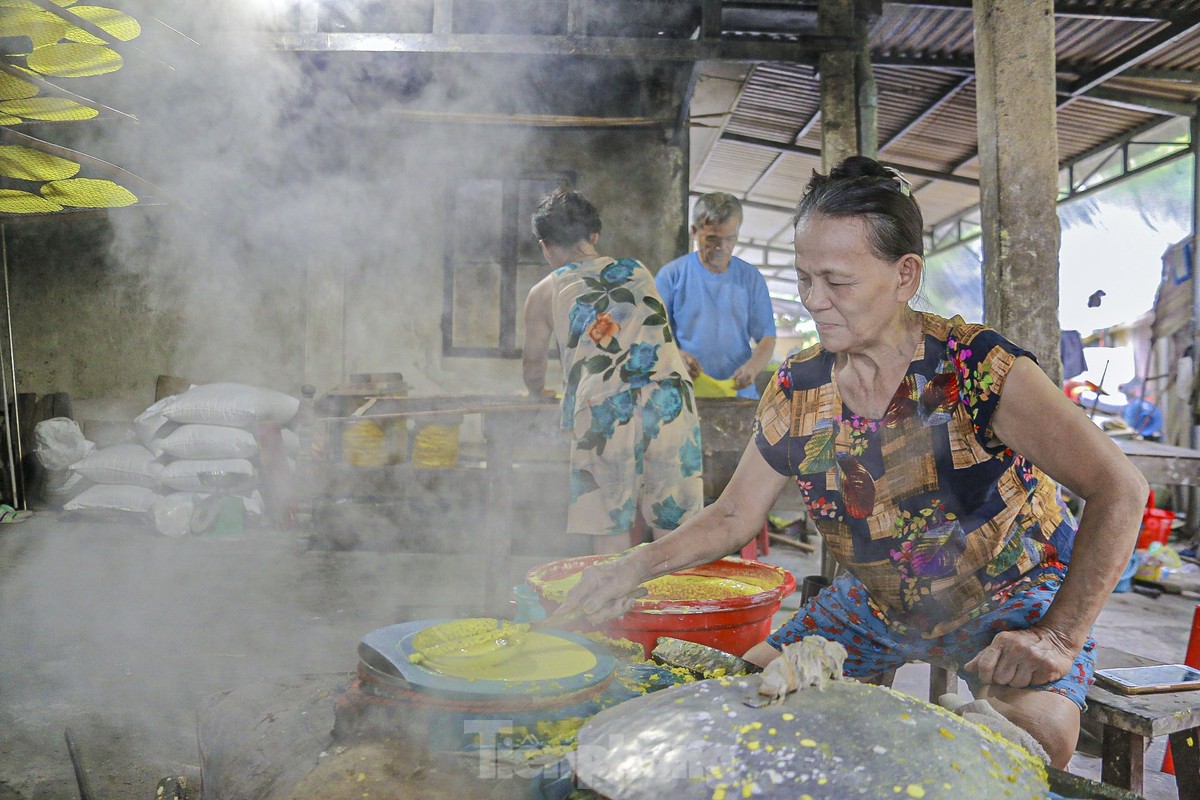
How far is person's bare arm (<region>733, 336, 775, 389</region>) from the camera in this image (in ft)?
15.8

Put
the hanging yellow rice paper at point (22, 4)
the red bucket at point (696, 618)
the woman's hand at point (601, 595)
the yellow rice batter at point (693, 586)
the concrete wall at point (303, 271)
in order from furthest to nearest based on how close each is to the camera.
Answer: the concrete wall at point (303, 271) → the hanging yellow rice paper at point (22, 4) → the yellow rice batter at point (693, 586) → the red bucket at point (696, 618) → the woman's hand at point (601, 595)

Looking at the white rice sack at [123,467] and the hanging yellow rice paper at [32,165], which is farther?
the white rice sack at [123,467]

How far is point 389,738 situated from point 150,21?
11.3 feet

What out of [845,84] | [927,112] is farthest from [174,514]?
[927,112]

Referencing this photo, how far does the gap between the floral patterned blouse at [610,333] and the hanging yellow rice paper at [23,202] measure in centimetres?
323

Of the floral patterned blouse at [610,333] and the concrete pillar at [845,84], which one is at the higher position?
the concrete pillar at [845,84]

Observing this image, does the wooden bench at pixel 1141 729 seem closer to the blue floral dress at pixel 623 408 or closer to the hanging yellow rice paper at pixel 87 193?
the blue floral dress at pixel 623 408

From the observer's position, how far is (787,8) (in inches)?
237

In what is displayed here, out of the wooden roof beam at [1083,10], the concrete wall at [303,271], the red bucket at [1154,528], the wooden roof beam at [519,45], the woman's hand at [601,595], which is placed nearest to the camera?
the woman's hand at [601,595]

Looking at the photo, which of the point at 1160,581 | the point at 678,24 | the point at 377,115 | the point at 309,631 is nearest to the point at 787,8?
the point at 678,24

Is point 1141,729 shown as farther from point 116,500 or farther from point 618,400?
point 116,500

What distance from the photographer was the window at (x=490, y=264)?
23.3 ft

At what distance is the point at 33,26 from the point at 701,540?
2.95m

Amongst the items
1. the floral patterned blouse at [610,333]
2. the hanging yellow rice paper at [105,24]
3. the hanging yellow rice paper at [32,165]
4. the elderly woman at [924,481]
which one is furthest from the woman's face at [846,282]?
the hanging yellow rice paper at [32,165]
